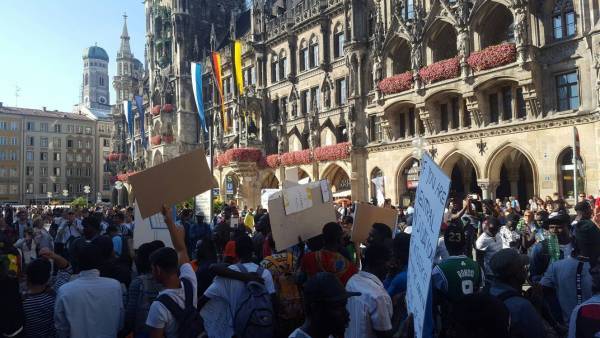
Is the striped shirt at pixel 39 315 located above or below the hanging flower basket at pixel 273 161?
A: below

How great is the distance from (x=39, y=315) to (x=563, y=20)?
23173 mm

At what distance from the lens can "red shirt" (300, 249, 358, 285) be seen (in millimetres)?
4914

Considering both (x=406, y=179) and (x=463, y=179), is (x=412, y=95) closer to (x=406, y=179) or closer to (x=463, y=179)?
(x=406, y=179)

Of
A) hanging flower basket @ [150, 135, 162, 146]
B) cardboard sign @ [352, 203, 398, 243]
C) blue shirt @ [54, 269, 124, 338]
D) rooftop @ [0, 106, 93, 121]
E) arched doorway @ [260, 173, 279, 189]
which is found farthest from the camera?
rooftop @ [0, 106, 93, 121]

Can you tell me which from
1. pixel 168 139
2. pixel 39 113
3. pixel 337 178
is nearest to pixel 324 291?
pixel 337 178

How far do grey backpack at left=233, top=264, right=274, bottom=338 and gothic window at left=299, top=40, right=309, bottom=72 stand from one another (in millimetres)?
31787

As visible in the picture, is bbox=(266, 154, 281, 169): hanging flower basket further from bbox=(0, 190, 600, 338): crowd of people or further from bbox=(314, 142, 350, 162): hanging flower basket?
bbox=(0, 190, 600, 338): crowd of people

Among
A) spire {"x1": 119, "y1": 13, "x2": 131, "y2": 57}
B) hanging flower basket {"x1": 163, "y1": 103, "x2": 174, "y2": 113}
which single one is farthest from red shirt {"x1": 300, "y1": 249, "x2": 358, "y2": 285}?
spire {"x1": 119, "y1": 13, "x2": 131, "y2": 57}

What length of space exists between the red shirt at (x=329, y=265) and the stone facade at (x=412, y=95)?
18426 millimetres

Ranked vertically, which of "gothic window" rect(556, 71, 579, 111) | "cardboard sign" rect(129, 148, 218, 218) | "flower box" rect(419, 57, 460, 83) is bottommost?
"cardboard sign" rect(129, 148, 218, 218)

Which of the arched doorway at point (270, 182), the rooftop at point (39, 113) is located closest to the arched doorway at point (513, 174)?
the arched doorway at point (270, 182)

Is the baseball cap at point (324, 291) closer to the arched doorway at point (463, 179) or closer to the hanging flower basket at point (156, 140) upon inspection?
the arched doorway at point (463, 179)

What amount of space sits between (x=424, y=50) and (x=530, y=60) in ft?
20.1

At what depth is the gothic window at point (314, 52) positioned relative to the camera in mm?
34500
